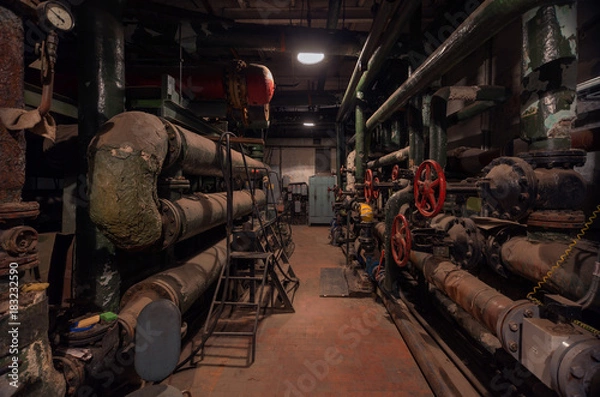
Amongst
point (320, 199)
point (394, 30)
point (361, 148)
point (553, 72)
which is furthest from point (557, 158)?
point (320, 199)

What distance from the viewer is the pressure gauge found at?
138 cm

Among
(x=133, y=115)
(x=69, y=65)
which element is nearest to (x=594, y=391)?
(x=133, y=115)

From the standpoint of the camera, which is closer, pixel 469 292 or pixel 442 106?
pixel 469 292

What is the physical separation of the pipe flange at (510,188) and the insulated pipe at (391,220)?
1337 millimetres

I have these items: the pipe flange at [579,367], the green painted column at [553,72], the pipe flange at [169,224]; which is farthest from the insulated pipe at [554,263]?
the pipe flange at [169,224]

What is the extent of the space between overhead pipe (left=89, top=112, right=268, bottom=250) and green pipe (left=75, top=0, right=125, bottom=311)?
0.52 m

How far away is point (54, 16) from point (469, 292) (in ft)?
9.96

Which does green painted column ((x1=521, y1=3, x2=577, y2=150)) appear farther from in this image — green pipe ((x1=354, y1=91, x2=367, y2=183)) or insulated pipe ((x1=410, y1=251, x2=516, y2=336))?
green pipe ((x1=354, y1=91, x2=367, y2=183))

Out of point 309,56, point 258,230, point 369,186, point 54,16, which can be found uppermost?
point 309,56

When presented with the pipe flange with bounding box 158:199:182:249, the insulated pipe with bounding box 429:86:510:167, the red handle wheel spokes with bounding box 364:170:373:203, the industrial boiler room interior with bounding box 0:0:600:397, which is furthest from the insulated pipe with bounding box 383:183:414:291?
the pipe flange with bounding box 158:199:182:249

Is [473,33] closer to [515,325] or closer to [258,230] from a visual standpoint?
[515,325]

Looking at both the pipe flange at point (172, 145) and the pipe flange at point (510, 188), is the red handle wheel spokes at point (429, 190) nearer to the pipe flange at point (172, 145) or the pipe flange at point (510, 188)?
the pipe flange at point (510, 188)

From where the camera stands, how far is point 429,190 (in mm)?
2242

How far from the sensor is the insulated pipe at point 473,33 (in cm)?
151
